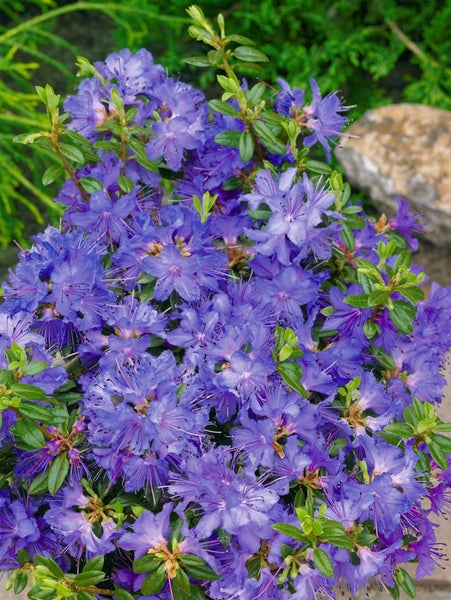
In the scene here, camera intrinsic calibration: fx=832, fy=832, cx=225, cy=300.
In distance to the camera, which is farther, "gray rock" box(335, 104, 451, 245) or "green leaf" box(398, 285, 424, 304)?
"gray rock" box(335, 104, 451, 245)

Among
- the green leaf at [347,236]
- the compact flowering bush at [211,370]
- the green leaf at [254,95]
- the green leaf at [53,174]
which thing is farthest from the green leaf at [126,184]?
the green leaf at [347,236]

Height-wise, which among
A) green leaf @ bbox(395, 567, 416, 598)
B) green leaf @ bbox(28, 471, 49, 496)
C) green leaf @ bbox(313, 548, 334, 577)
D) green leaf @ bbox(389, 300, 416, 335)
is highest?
green leaf @ bbox(389, 300, 416, 335)

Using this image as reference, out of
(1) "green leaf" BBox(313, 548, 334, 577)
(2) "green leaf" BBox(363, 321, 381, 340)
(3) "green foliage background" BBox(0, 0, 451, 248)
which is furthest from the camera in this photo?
(3) "green foliage background" BBox(0, 0, 451, 248)

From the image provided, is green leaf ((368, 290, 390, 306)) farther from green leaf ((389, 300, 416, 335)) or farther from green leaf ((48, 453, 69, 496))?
green leaf ((48, 453, 69, 496))

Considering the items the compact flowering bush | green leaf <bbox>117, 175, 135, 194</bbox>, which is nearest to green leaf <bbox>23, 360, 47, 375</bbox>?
the compact flowering bush

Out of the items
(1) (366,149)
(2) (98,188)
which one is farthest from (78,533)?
(1) (366,149)

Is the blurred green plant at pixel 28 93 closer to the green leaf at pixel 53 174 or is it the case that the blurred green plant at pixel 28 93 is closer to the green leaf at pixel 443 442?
the green leaf at pixel 53 174

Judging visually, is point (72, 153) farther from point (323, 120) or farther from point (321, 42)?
point (321, 42)
